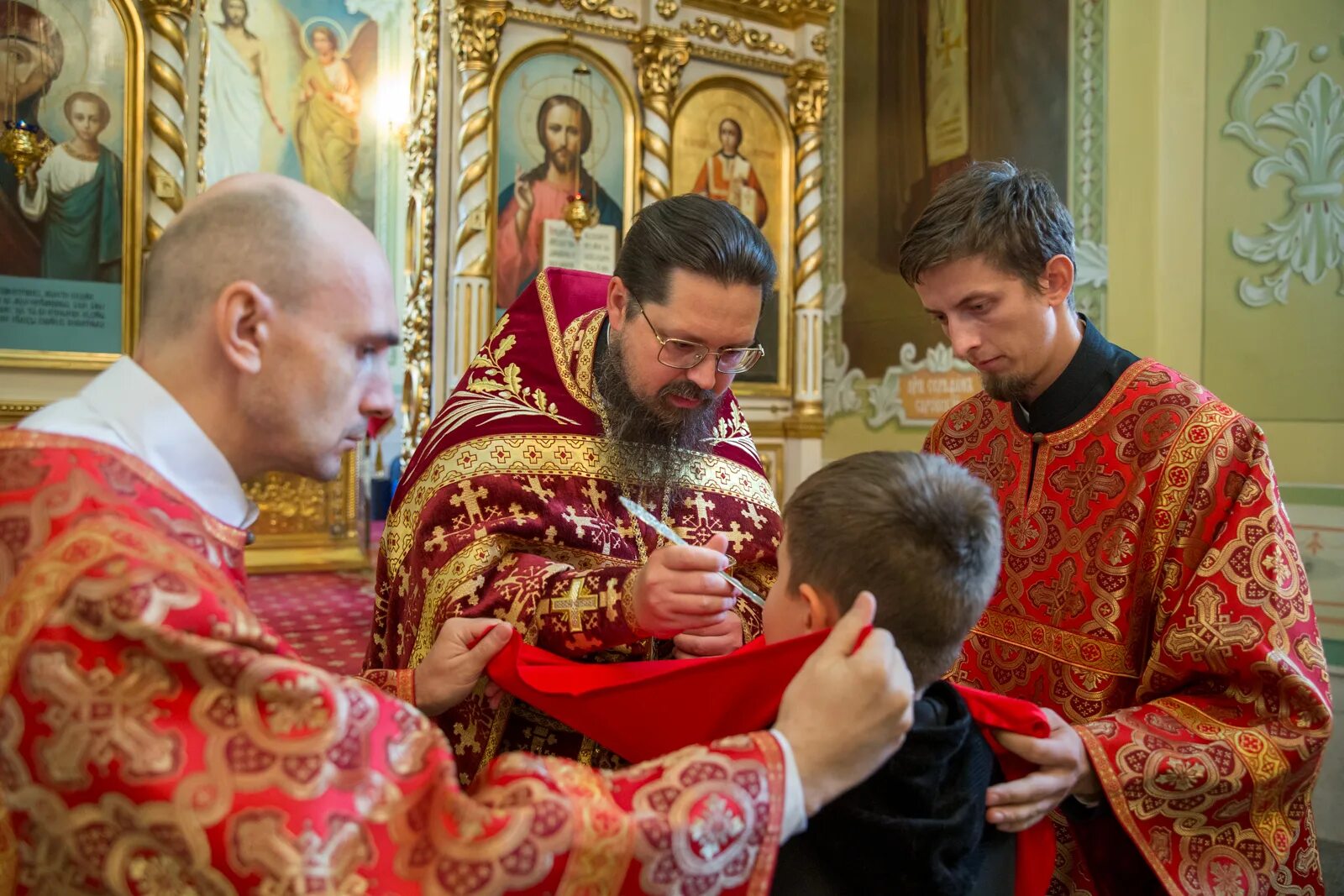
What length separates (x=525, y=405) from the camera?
7.80 ft

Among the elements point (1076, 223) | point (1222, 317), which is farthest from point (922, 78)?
point (1222, 317)

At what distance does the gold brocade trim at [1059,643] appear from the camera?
198 centimetres

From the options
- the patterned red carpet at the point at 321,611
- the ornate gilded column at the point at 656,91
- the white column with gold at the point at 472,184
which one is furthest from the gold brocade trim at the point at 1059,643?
the ornate gilded column at the point at 656,91

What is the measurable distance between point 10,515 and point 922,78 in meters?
6.99

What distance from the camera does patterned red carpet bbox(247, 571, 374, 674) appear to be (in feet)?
18.6

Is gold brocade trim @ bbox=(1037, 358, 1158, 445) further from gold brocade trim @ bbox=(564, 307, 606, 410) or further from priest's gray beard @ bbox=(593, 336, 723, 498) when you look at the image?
gold brocade trim @ bbox=(564, 307, 606, 410)

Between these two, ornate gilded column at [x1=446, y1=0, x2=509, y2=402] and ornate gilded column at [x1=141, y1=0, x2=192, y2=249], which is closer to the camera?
ornate gilded column at [x1=141, y1=0, x2=192, y2=249]

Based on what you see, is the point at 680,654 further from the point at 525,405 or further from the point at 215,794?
the point at 215,794

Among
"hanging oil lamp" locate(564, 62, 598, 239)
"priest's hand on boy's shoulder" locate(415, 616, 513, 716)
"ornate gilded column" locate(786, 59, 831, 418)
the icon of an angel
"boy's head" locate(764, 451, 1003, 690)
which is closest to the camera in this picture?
"boy's head" locate(764, 451, 1003, 690)

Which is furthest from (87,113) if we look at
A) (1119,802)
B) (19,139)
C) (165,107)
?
(1119,802)

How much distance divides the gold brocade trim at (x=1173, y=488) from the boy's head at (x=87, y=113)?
645 centimetres

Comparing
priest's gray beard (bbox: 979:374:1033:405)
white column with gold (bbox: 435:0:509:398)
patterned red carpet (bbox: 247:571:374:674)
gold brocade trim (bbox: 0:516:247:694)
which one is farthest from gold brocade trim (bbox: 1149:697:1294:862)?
white column with gold (bbox: 435:0:509:398)

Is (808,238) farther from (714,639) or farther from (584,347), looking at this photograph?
(714,639)

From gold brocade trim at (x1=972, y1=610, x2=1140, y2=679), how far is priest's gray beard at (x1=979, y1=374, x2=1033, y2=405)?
47 cm
